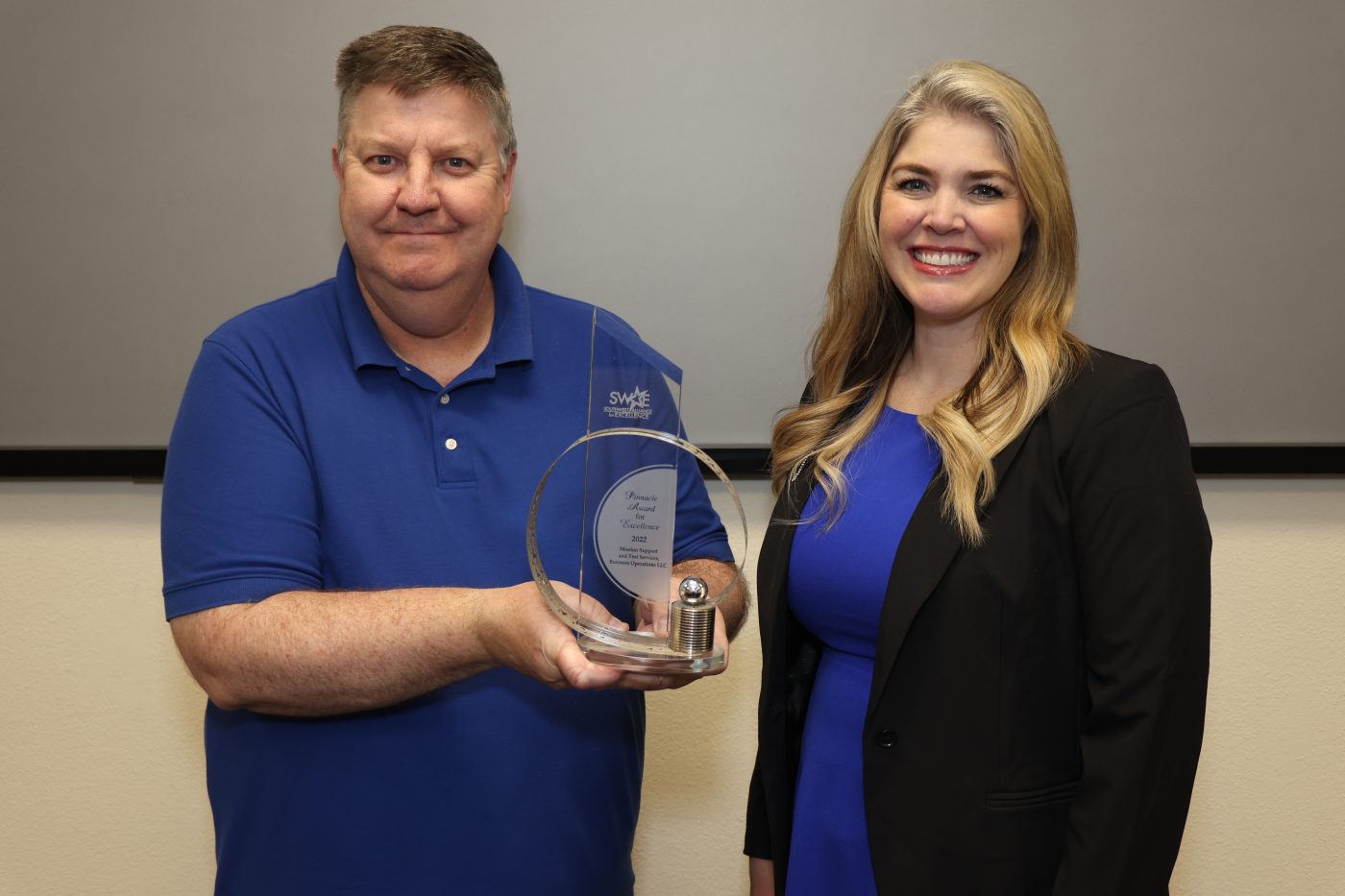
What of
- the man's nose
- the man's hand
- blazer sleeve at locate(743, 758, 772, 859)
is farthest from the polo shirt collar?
blazer sleeve at locate(743, 758, 772, 859)

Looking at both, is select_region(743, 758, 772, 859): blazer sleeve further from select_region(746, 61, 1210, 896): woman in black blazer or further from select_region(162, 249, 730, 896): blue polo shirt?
select_region(162, 249, 730, 896): blue polo shirt

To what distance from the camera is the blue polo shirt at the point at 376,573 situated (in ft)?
4.45

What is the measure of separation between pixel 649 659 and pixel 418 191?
0.66 metres

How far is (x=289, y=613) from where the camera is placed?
129 centimetres

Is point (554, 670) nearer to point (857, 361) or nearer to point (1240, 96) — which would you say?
point (857, 361)

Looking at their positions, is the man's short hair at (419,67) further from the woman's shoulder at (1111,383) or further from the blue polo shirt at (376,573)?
the woman's shoulder at (1111,383)

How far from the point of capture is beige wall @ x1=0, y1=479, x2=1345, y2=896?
2.11 metres

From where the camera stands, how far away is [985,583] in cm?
130

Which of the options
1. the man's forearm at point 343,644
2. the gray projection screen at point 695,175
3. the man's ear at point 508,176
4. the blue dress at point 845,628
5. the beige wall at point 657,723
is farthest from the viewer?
the beige wall at point 657,723

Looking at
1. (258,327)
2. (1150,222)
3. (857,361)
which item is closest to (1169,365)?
(1150,222)

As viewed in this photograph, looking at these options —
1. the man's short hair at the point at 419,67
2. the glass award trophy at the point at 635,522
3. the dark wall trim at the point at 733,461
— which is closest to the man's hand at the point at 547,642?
the glass award trophy at the point at 635,522

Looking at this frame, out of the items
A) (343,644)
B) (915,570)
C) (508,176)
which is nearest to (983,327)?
(915,570)

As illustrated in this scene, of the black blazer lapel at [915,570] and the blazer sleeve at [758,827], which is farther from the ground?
the black blazer lapel at [915,570]

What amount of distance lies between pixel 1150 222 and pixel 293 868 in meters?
1.75
